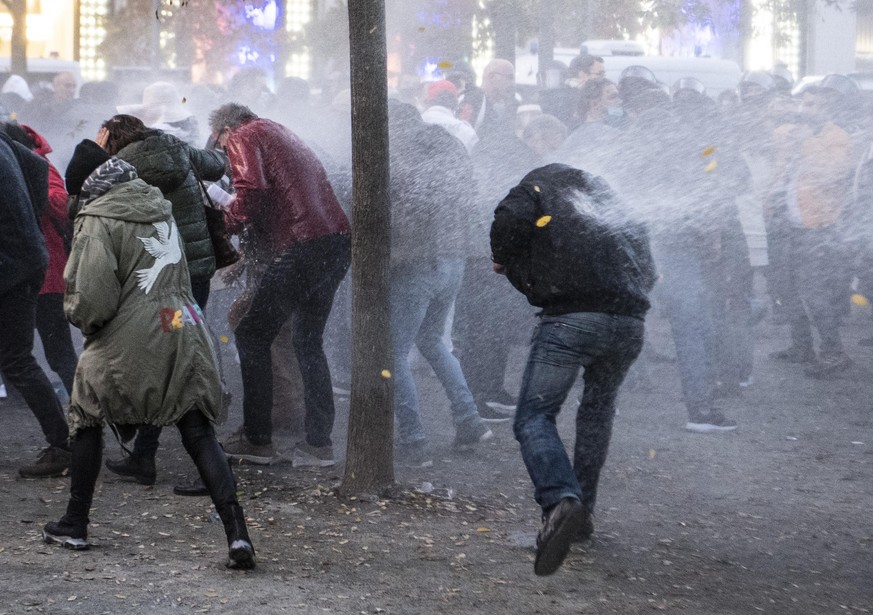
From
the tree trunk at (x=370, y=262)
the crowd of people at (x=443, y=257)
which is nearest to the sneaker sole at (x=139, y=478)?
the crowd of people at (x=443, y=257)

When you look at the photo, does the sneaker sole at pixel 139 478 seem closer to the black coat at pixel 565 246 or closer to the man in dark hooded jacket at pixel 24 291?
the man in dark hooded jacket at pixel 24 291

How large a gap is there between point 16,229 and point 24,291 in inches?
12.7

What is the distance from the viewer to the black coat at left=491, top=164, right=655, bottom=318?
4594 millimetres

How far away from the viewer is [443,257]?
22.3 feet

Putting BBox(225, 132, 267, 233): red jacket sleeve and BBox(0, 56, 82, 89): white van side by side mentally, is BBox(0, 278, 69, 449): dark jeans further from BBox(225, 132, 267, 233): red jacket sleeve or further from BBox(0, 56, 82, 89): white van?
BBox(0, 56, 82, 89): white van

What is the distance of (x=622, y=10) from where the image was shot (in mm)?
15023

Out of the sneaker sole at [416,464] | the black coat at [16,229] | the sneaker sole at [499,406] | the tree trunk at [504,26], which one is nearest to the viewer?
the black coat at [16,229]

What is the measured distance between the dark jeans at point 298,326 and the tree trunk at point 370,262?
68 cm

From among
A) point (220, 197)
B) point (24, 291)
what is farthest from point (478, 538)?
point (24, 291)

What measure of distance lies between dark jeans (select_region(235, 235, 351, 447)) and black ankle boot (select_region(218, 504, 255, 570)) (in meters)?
1.72

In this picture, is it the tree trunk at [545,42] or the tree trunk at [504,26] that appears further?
the tree trunk at [545,42]

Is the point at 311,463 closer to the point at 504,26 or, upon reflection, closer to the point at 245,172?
the point at 245,172

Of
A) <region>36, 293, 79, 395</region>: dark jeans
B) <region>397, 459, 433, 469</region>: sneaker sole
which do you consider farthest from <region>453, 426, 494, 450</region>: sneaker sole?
<region>36, 293, 79, 395</region>: dark jeans

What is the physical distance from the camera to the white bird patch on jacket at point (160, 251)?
445cm
